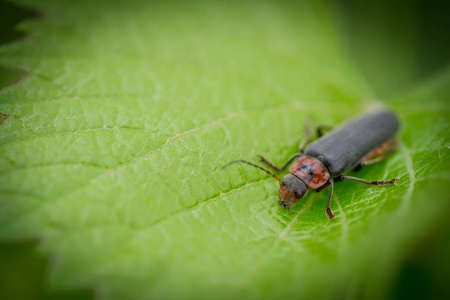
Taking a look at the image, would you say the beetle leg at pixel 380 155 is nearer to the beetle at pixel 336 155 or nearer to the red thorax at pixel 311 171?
the beetle at pixel 336 155

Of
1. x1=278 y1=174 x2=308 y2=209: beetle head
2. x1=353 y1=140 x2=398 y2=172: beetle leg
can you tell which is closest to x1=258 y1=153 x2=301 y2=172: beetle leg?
x1=278 y1=174 x2=308 y2=209: beetle head

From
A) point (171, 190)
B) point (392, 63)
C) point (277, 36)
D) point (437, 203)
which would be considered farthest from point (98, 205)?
point (392, 63)

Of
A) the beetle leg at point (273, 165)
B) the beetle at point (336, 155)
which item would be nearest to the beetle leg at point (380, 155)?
the beetle at point (336, 155)

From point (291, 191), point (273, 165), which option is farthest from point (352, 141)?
point (291, 191)

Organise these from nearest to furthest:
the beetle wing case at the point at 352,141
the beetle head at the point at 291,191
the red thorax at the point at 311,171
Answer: the beetle head at the point at 291,191, the red thorax at the point at 311,171, the beetle wing case at the point at 352,141

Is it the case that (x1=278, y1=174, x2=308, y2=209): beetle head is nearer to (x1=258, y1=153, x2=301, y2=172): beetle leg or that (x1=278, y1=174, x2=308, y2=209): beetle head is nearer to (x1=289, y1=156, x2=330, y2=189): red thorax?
(x1=289, y1=156, x2=330, y2=189): red thorax

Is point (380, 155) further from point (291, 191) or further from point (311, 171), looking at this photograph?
point (291, 191)

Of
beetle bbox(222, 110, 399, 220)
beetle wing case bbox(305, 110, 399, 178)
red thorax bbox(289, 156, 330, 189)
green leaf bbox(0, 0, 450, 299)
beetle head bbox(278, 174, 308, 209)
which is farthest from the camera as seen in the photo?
beetle wing case bbox(305, 110, 399, 178)
